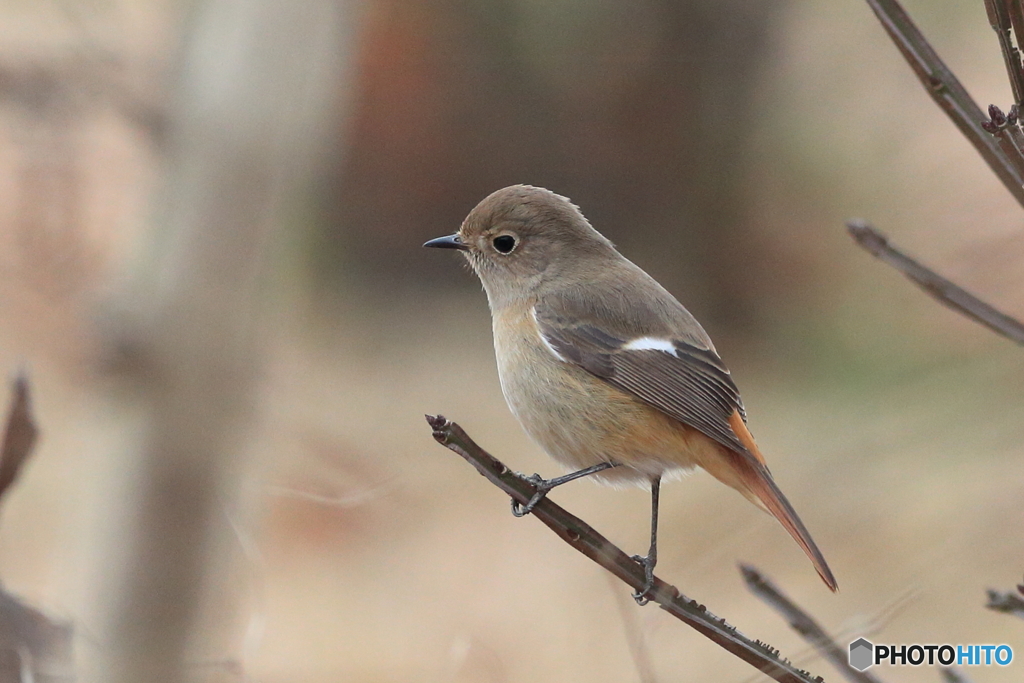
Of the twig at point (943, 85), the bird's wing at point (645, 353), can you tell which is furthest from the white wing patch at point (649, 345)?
the twig at point (943, 85)

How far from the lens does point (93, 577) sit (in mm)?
2211

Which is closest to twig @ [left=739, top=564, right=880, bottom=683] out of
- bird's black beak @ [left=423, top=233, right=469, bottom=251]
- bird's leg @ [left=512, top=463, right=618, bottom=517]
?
bird's leg @ [left=512, top=463, right=618, bottom=517]

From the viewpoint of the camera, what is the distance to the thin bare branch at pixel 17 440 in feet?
2.91

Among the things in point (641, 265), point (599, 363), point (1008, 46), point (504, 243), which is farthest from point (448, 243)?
point (641, 265)

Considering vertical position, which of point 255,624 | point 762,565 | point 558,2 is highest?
point 558,2

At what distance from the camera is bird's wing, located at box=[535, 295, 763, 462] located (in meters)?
1.62

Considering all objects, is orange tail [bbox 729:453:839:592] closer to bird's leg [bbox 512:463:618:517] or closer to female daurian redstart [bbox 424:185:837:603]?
female daurian redstart [bbox 424:185:837:603]

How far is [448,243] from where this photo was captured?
1716 mm

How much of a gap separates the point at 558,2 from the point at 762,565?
274cm

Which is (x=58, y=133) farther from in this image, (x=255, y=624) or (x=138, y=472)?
(x=255, y=624)

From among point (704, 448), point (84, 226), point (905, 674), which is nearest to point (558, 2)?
point (84, 226)

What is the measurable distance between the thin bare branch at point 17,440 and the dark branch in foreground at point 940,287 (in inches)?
32.4

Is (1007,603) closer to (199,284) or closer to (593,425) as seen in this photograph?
(593,425)

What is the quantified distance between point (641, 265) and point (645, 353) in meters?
2.96
